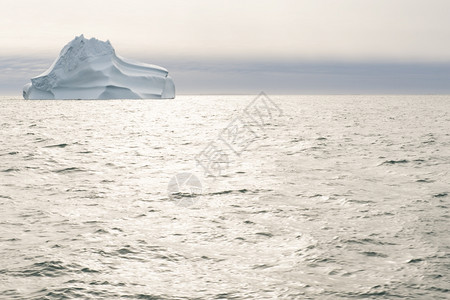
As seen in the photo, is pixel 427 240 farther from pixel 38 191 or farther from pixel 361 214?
pixel 38 191

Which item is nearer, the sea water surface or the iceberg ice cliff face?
the sea water surface

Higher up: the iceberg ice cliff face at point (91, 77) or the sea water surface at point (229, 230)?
the iceberg ice cliff face at point (91, 77)

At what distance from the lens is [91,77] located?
62625 mm

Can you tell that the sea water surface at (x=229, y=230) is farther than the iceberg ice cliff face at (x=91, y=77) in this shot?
No

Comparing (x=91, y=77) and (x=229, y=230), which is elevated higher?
(x=91, y=77)

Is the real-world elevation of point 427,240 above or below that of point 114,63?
below

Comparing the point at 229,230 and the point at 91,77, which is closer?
the point at 229,230

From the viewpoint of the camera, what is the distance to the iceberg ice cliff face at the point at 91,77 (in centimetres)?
6094

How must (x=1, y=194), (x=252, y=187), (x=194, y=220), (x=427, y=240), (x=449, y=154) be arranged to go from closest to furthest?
(x=427, y=240)
(x=194, y=220)
(x=1, y=194)
(x=252, y=187)
(x=449, y=154)

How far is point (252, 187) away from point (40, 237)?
19.1ft

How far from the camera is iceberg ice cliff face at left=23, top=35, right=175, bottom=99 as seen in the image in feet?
200

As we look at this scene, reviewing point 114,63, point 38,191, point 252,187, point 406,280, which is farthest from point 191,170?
point 114,63

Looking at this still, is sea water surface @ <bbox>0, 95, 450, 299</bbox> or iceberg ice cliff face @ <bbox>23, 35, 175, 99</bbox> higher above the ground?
iceberg ice cliff face @ <bbox>23, 35, 175, 99</bbox>

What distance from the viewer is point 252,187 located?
1190cm
